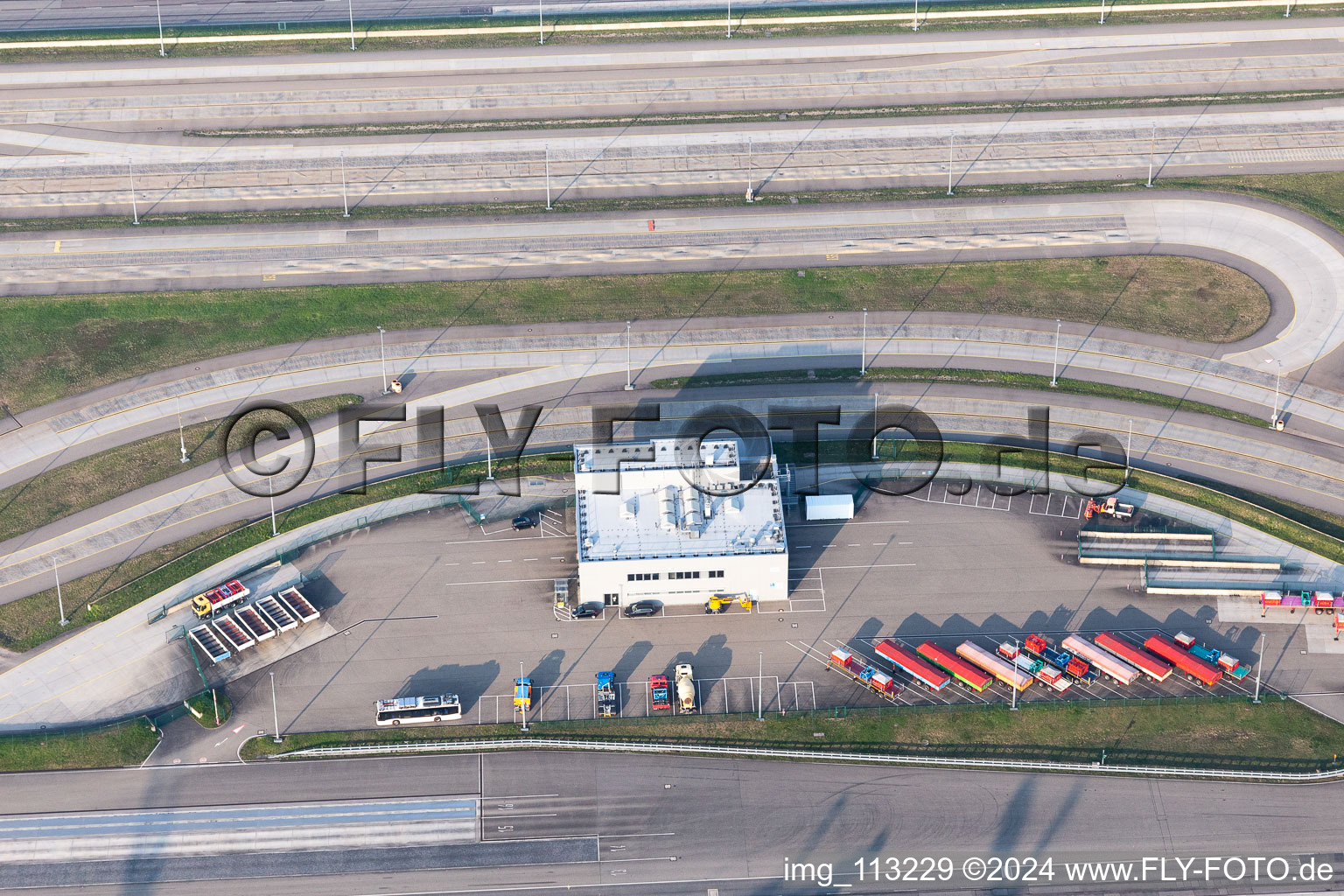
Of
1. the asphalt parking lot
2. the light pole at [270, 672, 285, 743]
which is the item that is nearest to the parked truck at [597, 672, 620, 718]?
the asphalt parking lot

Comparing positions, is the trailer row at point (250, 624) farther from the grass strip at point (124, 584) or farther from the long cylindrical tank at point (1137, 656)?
the long cylindrical tank at point (1137, 656)

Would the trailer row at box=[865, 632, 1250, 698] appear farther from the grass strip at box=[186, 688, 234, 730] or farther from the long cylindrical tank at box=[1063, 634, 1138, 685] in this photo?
the grass strip at box=[186, 688, 234, 730]

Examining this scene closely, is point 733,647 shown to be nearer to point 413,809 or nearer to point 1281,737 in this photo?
point 413,809

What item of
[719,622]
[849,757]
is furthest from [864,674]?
[719,622]

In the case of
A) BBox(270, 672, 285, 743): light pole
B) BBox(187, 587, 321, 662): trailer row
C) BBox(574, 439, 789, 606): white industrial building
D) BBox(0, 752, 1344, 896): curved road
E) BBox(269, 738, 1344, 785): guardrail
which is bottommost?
BBox(0, 752, 1344, 896): curved road

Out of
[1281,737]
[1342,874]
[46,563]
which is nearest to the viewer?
[1342,874]

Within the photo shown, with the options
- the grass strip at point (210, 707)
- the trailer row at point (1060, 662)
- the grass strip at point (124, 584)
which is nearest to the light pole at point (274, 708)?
the grass strip at point (210, 707)

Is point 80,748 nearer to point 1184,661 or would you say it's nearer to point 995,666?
point 995,666

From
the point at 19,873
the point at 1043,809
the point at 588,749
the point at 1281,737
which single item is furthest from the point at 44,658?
the point at 1281,737
